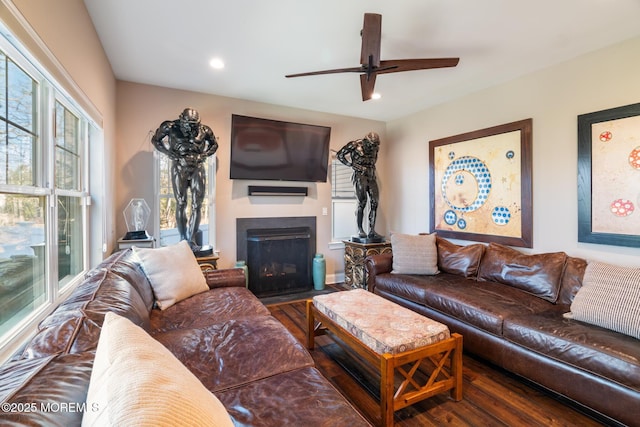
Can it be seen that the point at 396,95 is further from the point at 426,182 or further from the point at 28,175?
the point at 28,175

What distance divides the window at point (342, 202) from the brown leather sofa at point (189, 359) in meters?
2.58

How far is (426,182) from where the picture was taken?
4.32 meters

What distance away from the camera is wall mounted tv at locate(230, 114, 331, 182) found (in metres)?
3.90

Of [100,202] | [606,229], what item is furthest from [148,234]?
[606,229]

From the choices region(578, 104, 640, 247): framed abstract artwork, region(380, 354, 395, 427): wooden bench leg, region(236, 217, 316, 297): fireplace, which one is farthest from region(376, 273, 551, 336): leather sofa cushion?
region(236, 217, 316, 297): fireplace

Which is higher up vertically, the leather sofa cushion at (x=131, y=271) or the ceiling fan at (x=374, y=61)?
the ceiling fan at (x=374, y=61)

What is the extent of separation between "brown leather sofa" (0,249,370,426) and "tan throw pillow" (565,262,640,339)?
76.3 inches

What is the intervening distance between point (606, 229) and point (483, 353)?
161 cm

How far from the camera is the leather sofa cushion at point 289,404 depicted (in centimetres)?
111

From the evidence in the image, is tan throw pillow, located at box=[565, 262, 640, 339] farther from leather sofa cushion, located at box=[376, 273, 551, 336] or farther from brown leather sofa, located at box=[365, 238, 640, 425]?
leather sofa cushion, located at box=[376, 273, 551, 336]

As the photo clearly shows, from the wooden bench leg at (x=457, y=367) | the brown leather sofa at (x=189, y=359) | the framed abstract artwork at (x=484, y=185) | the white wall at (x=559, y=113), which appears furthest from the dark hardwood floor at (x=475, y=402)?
the framed abstract artwork at (x=484, y=185)

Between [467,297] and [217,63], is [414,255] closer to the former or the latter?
[467,297]

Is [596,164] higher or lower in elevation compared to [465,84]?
lower

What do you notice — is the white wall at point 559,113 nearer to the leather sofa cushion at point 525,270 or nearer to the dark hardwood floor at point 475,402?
the leather sofa cushion at point 525,270
